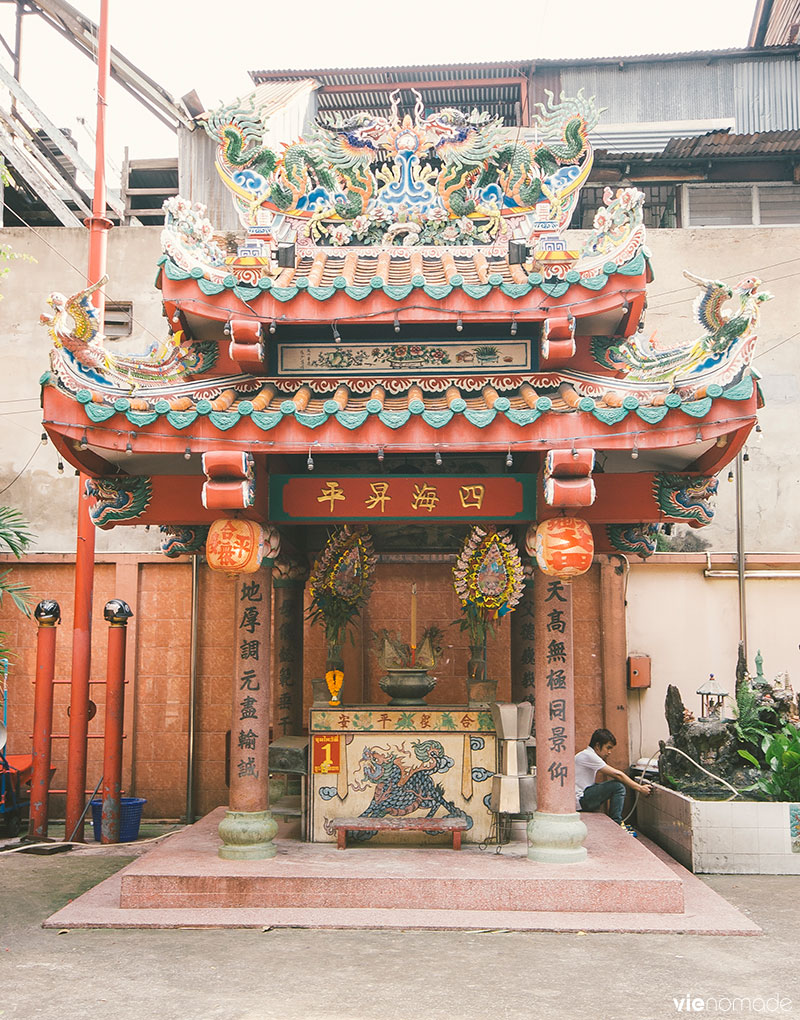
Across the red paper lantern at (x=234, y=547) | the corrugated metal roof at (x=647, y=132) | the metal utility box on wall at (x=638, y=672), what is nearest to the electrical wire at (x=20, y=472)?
the red paper lantern at (x=234, y=547)

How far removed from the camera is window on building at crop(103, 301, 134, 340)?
14.2m

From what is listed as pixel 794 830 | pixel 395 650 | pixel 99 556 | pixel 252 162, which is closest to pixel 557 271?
pixel 252 162

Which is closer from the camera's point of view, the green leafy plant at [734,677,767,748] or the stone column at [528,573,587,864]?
the stone column at [528,573,587,864]

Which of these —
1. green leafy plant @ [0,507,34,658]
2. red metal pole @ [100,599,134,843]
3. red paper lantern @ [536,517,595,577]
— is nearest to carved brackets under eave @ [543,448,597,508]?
red paper lantern @ [536,517,595,577]

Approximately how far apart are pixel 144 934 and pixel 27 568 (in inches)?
277

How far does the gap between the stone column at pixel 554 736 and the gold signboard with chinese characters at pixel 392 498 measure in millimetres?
965

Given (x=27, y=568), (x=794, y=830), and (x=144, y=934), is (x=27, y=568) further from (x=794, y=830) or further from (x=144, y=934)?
(x=794, y=830)

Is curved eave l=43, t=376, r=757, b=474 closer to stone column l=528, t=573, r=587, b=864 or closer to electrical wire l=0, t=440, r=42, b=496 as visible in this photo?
stone column l=528, t=573, r=587, b=864

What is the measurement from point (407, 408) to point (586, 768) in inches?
204

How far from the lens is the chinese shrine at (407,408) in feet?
27.2

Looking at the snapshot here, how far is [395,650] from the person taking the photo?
33.8 feet

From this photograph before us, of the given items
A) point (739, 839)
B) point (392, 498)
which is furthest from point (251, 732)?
point (739, 839)

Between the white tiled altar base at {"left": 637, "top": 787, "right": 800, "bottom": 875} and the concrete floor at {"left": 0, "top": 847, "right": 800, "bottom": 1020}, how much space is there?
1830mm

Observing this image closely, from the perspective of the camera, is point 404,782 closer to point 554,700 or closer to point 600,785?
point 554,700
